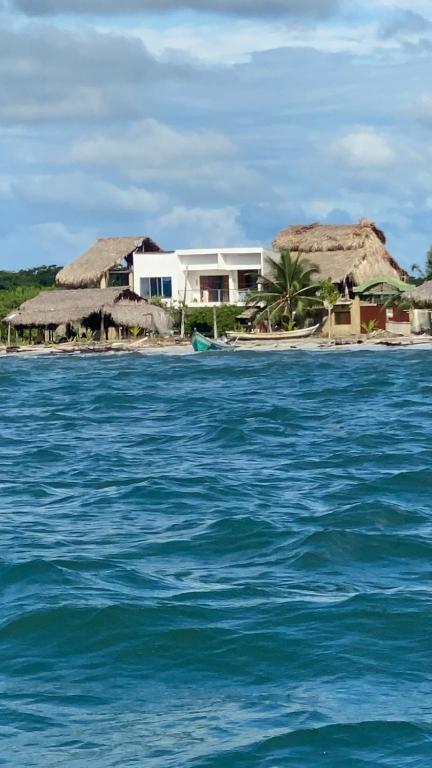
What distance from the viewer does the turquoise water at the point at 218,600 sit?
7.42m

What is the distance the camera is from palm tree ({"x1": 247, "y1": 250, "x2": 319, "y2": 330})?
52375 mm

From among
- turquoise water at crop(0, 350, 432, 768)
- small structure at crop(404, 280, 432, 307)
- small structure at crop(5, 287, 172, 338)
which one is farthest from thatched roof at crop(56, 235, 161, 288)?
turquoise water at crop(0, 350, 432, 768)

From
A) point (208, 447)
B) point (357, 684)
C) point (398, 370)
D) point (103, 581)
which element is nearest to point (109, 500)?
point (103, 581)

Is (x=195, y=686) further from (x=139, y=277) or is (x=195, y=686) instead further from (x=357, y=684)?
(x=139, y=277)

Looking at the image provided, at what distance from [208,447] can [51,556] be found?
9.24m

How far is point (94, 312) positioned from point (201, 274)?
6461mm

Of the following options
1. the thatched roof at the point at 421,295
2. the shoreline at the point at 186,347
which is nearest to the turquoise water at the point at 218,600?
the shoreline at the point at 186,347

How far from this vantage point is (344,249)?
59.0 meters

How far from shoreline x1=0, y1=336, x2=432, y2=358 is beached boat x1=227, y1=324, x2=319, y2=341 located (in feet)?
0.52

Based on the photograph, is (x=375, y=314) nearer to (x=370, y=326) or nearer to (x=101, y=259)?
(x=370, y=326)

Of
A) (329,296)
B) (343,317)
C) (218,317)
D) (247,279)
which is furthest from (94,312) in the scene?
(343,317)

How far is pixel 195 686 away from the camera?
836 cm

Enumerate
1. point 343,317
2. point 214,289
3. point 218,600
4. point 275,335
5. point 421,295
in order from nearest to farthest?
point 218,600
point 421,295
point 275,335
point 343,317
point 214,289

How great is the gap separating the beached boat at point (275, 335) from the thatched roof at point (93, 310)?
11.9ft
